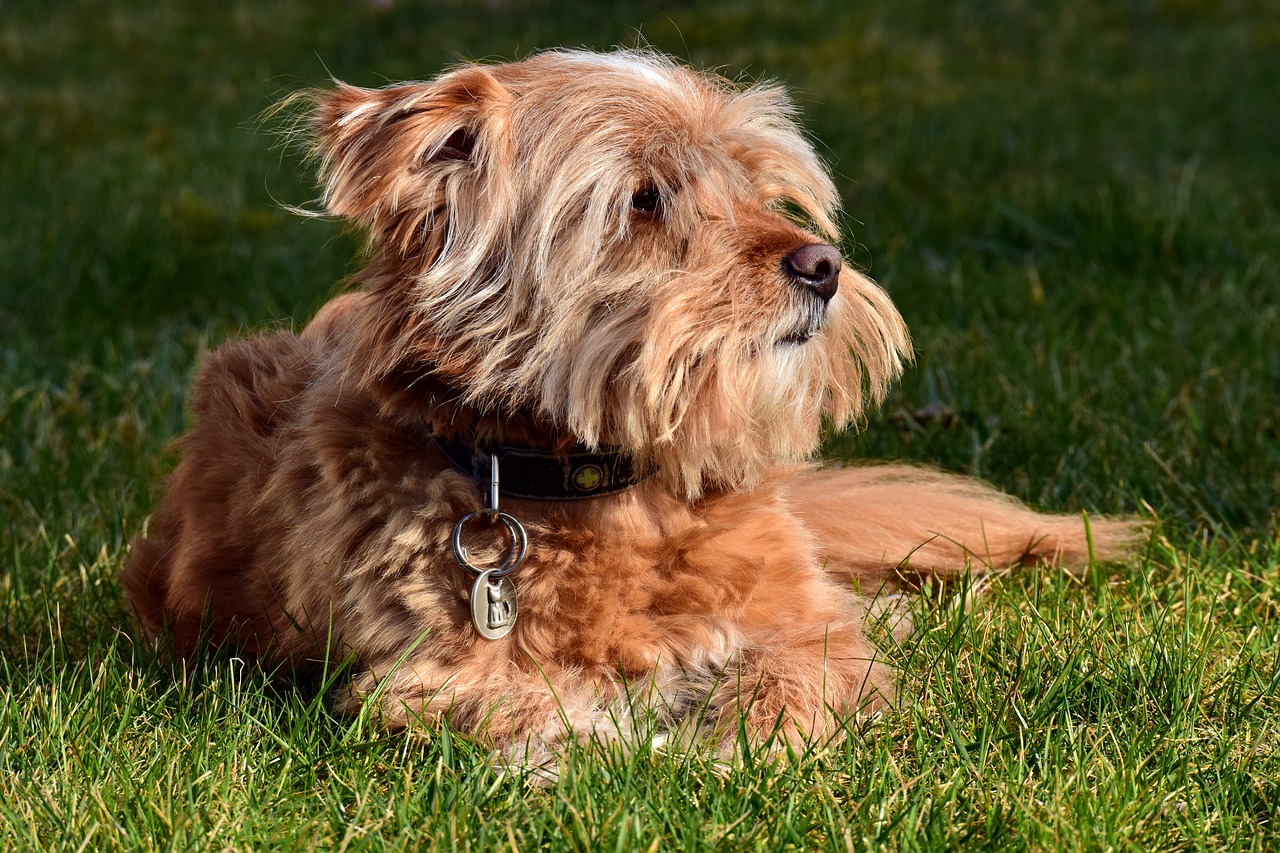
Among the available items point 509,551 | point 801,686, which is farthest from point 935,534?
point 509,551

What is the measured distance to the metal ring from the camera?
7.98 feet

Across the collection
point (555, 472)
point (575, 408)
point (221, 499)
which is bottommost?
point (221, 499)

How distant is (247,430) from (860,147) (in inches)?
186

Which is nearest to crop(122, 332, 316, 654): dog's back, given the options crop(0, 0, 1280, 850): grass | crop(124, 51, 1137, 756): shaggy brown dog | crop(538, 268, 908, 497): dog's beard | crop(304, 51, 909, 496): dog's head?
crop(0, 0, 1280, 850): grass

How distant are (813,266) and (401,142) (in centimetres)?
76

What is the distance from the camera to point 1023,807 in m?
2.12

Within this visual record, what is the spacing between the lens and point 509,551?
97.8 inches

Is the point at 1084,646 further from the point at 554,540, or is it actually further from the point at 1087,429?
the point at 1087,429

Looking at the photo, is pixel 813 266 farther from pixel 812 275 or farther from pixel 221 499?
pixel 221 499

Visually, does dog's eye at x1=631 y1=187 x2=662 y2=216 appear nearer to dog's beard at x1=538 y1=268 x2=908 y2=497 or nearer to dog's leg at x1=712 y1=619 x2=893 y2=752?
dog's beard at x1=538 y1=268 x2=908 y2=497

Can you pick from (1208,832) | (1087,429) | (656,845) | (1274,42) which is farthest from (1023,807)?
(1274,42)

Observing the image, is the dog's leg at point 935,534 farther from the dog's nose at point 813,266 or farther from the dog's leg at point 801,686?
the dog's nose at point 813,266

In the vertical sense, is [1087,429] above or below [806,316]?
below

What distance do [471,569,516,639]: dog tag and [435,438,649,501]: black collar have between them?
0.56 ft
